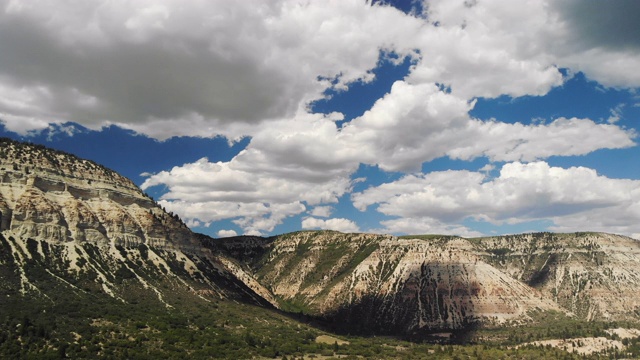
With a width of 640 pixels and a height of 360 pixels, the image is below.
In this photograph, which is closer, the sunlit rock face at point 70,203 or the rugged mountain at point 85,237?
the rugged mountain at point 85,237

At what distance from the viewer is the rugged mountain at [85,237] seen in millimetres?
131625

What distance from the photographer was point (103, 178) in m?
171

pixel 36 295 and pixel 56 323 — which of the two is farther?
pixel 36 295

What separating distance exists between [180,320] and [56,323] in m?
31.0

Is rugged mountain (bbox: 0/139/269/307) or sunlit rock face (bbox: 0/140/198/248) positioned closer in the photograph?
rugged mountain (bbox: 0/139/269/307)

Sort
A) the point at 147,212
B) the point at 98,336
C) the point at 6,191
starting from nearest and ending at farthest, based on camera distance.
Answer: the point at 98,336, the point at 6,191, the point at 147,212

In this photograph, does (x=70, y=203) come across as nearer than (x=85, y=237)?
No

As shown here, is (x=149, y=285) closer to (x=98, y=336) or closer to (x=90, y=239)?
(x=90, y=239)

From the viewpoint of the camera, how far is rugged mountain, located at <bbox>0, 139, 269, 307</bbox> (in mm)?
131625

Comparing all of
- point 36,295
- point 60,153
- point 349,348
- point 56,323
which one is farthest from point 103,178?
point 349,348

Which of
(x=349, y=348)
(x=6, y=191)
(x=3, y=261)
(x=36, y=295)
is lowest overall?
(x=349, y=348)

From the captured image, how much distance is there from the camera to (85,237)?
495 ft

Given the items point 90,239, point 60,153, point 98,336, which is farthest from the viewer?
point 60,153

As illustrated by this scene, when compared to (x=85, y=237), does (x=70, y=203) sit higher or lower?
higher
